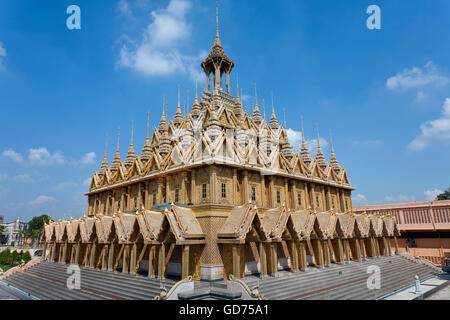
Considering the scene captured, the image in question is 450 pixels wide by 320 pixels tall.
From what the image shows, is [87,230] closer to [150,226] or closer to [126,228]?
[126,228]

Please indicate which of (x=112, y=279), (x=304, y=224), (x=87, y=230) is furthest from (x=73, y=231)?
(x=304, y=224)

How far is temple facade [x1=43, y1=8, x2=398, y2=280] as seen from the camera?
17.2 metres

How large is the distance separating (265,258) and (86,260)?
1737cm

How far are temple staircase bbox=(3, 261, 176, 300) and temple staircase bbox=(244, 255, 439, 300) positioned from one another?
5916 millimetres

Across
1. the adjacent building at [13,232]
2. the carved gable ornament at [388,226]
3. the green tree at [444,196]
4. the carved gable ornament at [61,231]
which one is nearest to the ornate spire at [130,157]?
the carved gable ornament at [61,231]

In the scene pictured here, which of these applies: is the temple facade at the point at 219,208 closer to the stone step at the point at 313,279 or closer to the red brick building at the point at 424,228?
the stone step at the point at 313,279

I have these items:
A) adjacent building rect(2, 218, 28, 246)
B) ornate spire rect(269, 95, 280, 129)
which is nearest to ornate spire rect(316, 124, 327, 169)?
ornate spire rect(269, 95, 280, 129)

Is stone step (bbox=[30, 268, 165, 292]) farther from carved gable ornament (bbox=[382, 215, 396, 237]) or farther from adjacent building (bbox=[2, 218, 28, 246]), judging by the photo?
adjacent building (bbox=[2, 218, 28, 246])

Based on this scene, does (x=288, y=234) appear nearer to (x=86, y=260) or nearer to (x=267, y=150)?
(x=267, y=150)

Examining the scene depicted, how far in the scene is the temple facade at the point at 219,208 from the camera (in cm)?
1722

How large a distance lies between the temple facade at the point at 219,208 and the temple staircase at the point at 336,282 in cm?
98
